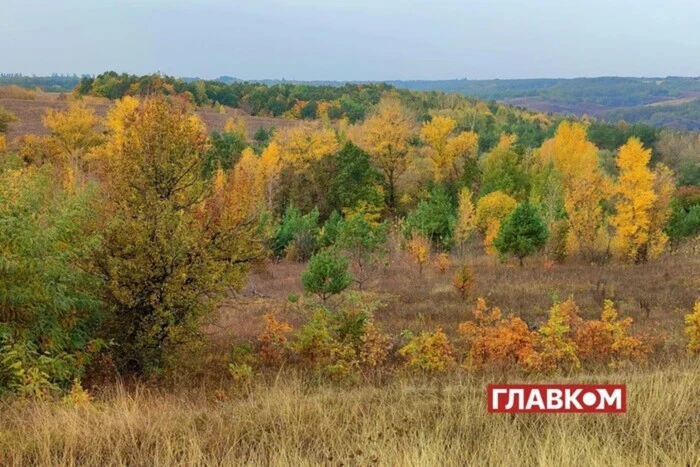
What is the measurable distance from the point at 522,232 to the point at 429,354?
60.5 feet

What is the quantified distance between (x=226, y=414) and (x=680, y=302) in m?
20.6

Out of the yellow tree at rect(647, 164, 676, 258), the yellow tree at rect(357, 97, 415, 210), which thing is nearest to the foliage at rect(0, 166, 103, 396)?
the yellow tree at rect(647, 164, 676, 258)

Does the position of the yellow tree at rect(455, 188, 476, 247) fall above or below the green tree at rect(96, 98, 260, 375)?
below

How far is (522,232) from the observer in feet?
87.7

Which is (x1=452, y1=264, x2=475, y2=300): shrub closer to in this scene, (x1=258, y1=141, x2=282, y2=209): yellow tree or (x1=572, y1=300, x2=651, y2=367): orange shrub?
(x1=572, y1=300, x2=651, y2=367): orange shrub

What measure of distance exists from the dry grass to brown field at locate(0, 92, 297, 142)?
64416 mm

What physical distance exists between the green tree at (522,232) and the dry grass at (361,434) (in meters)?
22.1

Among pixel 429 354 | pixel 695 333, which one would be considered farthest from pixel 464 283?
pixel 429 354

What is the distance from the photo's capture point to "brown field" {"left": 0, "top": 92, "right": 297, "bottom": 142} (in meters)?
67.5

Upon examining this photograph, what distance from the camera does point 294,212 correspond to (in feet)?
119

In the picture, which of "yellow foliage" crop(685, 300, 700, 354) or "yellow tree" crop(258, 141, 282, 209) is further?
A: "yellow tree" crop(258, 141, 282, 209)

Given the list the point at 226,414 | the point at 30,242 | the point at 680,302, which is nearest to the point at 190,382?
the point at 30,242

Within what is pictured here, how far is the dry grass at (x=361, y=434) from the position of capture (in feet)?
12.0

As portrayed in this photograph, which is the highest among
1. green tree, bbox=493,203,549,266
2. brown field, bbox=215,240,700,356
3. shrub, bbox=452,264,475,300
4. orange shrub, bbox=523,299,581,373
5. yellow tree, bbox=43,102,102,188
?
yellow tree, bbox=43,102,102,188
